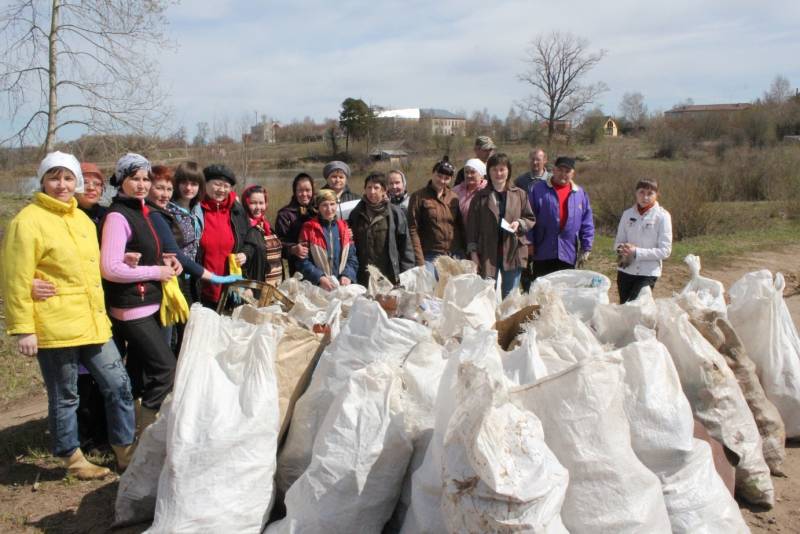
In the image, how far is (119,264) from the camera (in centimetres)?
290

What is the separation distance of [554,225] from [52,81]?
5483 mm

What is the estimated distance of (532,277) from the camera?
511 centimetres

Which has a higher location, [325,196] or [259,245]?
[325,196]

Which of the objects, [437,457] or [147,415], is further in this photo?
[147,415]

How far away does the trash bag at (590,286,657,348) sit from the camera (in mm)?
2777

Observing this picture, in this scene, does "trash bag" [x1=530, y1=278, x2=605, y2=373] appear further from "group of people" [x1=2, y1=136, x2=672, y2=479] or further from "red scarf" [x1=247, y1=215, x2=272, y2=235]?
"red scarf" [x1=247, y1=215, x2=272, y2=235]

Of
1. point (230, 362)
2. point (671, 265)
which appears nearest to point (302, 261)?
point (230, 362)

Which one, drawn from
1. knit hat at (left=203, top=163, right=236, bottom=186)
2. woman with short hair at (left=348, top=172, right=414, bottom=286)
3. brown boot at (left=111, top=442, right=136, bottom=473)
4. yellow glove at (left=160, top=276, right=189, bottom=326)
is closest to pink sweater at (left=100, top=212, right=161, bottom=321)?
yellow glove at (left=160, top=276, right=189, bottom=326)

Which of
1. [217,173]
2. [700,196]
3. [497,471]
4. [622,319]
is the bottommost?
[497,471]

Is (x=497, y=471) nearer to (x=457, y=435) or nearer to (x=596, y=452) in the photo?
(x=457, y=435)

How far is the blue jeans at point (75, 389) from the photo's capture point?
107 inches

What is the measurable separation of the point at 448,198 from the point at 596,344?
2.37m

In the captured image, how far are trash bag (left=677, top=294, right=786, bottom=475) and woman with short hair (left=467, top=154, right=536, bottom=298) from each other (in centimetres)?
183

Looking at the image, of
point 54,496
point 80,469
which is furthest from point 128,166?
point 54,496
